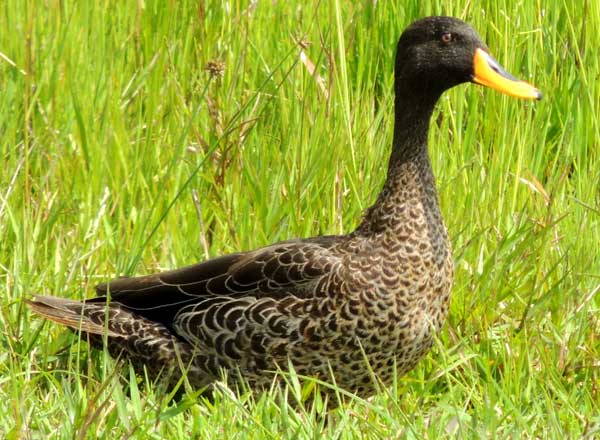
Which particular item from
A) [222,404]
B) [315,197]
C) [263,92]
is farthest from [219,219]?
[222,404]

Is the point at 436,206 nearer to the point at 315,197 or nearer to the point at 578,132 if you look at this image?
the point at 315,197

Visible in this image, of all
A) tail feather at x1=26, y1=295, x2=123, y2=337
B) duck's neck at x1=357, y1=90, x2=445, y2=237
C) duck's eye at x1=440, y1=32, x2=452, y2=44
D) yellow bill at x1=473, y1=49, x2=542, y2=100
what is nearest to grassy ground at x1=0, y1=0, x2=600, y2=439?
tail feather at x1=26, y1=295, x2=123, y2=337

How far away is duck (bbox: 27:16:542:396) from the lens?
4211 millimetres

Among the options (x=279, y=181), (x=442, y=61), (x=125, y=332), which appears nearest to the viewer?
(x=442, y=61)

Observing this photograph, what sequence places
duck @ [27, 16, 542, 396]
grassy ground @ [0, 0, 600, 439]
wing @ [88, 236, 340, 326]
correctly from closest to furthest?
grassy ground @ [0, 0, 600, 439] < duck @ [27, 16, 542, 396] < wing @ [88, 236, 340, 326]

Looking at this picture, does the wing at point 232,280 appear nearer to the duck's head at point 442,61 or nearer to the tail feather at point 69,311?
the tail feather at point 69,311

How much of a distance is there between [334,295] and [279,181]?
0.95 metres

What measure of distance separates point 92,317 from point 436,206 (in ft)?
4.02

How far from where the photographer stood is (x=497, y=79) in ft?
14.3

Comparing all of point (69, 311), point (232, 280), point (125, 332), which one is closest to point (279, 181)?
point (232, 280)

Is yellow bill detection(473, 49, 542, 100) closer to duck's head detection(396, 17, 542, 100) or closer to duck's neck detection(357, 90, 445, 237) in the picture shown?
duck's head detection(396, 17, 542, 100)

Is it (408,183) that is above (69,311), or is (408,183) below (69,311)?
above

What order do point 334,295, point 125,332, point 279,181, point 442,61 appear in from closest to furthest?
point 334,295, point 442,61, point 125,332, point 279,181

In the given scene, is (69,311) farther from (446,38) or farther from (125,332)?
(446,38)
